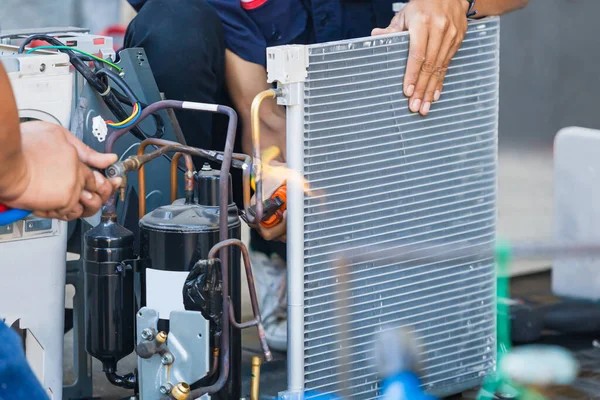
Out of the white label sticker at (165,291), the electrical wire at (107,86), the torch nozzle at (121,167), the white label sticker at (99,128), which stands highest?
the electrical wire at (107,86)

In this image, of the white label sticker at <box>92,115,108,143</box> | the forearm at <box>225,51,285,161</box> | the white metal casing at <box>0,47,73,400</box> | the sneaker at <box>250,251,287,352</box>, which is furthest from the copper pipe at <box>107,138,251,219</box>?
the sneaker at <box>250,251,287,352</box>

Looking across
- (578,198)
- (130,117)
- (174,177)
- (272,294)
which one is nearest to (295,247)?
(174,177)

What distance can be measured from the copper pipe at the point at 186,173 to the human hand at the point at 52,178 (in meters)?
0.47

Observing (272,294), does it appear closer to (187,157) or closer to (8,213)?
(187,157)

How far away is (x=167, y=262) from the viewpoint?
2.21 meters

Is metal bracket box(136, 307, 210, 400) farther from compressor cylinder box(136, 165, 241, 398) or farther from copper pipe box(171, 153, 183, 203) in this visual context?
copper pipe box(171, 153, 183, 203)

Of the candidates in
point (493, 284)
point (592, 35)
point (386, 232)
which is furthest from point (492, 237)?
point (592, 35)

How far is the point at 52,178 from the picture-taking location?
1668 mm

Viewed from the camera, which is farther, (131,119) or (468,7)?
(468,7)

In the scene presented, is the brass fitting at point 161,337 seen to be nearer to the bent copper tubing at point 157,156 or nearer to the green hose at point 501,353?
the bent copper tubing at point 157,156

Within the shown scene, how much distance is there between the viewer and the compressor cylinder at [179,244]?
2.20 meters

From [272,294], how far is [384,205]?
911 millimetres

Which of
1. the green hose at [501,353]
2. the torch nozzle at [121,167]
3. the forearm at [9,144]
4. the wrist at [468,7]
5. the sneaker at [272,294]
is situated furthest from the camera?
the sneaker at [272,294]

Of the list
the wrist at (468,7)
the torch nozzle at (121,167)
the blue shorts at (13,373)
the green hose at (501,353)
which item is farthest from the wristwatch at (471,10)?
the blue shorts at (13,373)
